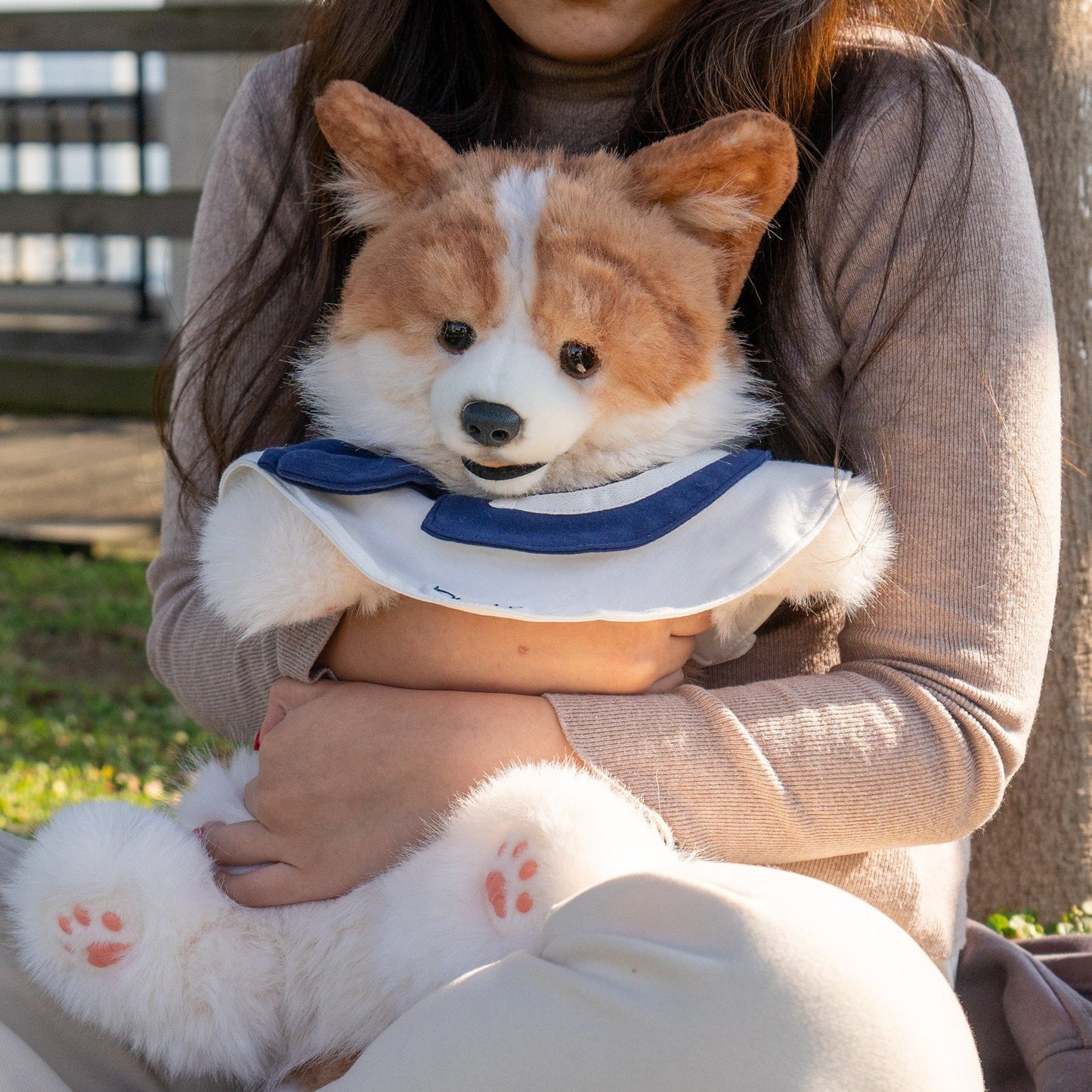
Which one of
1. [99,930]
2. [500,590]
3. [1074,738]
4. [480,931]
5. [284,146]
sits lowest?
[1074,738]

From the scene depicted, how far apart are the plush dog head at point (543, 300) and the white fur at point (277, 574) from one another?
0.14m

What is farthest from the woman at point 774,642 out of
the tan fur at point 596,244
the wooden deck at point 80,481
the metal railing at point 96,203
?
the wooden deck at point 80,481

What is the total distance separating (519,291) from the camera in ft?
4.05

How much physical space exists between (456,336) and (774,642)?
23.1 inches

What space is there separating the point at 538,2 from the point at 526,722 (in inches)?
36.6

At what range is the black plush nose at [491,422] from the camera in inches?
46.6

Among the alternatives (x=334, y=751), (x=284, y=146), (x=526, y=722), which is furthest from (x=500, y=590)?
(x=284, y=146)

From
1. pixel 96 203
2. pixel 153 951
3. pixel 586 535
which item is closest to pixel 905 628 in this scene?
pixel 586 535

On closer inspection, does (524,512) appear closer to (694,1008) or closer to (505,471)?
(505,471)

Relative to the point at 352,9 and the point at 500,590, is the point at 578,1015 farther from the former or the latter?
the point at 352,9

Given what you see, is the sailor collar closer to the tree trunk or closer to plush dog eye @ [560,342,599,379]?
plush dog eye @ [560,342,599,379]

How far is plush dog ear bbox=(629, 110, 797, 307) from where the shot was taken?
1.27 m

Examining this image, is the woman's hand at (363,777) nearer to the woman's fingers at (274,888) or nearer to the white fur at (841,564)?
the woman's fingers at (274,888)

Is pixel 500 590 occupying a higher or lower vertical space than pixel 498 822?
higher
